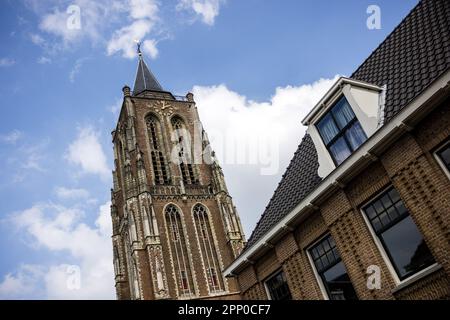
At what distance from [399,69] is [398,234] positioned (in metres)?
4.59

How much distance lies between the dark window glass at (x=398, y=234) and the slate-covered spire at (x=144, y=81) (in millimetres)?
49783

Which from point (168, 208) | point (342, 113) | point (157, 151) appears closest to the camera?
point (342, 113)

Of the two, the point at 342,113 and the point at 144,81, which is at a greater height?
the point at 144,81

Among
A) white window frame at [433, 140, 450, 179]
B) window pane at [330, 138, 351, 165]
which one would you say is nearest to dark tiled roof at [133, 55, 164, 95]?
window pane at [330, 138, 351, 165]

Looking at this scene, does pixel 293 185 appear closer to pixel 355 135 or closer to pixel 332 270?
pixel 332 270

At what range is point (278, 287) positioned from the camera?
12273 millimetres

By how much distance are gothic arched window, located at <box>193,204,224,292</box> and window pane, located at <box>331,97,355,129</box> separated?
31.2m

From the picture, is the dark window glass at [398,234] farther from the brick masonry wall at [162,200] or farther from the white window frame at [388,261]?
the brick masonry wall at [162,200]

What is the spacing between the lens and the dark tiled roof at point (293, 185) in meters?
12.2

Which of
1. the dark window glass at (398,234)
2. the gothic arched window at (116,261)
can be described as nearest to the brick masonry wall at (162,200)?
the gothic arched window at (116,261)

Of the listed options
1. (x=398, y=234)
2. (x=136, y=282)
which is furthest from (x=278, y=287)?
(x=136, y=282)

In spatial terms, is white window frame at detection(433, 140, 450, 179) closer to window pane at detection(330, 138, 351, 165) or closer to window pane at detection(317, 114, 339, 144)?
window pane at detection(330, 138, 351, 165)
